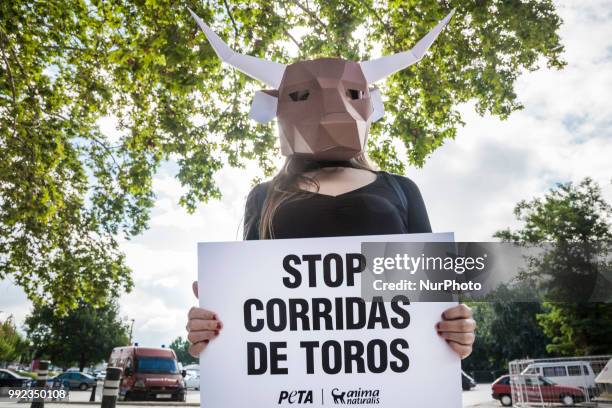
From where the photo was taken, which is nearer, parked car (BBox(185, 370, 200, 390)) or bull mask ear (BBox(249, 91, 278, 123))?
bull mask ear (BBox(249, 91, 278, 123))

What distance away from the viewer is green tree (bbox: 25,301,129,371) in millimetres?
56688

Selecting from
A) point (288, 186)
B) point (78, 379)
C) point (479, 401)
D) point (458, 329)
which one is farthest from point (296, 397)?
point (78, 379)

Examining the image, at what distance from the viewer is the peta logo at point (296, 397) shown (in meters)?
2.11

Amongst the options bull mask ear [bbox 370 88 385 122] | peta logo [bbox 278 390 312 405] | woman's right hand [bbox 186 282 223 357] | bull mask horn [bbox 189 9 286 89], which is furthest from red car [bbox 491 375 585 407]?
woman's right hand [bbox 186 282 223 357]

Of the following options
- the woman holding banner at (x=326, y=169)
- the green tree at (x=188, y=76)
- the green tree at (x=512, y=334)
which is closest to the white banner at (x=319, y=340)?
the woman holding banner at (x=326, y=169)

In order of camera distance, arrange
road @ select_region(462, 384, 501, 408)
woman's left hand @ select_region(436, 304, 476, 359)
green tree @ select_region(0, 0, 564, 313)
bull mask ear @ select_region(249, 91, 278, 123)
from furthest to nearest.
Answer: road @ select_region(462, 384, 501, 408) → green tree @ select_region(0, 0, 564, 313) → bull mask ear @ select_region(249, 91, 278, 123) → woman's left hand @ select_region(436, 304, 476, 359)

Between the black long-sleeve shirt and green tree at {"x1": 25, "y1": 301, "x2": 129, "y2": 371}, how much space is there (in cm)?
5890

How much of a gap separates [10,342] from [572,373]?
2801 inches

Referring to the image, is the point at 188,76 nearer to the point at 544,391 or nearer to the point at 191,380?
the point at 544,391

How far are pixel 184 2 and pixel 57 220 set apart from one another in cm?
667

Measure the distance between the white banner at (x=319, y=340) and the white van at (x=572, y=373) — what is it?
15.9m

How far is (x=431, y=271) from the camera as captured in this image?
2143 millimetres

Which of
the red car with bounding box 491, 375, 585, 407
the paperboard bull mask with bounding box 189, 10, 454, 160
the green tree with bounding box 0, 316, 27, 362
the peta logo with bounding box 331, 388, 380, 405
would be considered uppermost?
the green tree with bounding box 0, 316, 27, 362

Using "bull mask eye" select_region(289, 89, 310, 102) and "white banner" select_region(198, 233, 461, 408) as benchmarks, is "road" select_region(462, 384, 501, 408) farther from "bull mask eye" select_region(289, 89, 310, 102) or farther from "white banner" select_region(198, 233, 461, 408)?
"white banner" select_region(198, 233, 461, 408)
